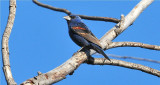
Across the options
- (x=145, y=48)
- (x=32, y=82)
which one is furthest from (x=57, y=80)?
(x=145, y=48)

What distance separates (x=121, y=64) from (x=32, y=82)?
1598mm

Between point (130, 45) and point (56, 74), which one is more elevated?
point (130, 45)

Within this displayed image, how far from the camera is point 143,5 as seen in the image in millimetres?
5910

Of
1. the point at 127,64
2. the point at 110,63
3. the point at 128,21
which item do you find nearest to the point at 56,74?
the point at 110,63

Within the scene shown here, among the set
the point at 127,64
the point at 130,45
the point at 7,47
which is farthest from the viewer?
the point at 130,45

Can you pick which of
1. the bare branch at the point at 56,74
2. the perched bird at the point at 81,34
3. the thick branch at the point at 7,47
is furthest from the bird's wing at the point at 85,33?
the thick branch at the point at 7,47

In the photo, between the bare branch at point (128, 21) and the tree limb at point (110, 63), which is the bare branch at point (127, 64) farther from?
the bare branch at point (128, 21)

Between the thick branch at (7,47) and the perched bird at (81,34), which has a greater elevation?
the perched bird at (81,34)

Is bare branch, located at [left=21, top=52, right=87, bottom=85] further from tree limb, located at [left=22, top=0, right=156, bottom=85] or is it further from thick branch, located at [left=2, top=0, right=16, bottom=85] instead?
thick branch, located at [left=2, top=0, right=16, bottom=85]

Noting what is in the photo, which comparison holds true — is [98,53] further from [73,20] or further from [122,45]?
[73,20]

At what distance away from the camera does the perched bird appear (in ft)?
19.4

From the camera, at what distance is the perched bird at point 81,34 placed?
592cm

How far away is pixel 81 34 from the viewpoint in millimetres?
6746

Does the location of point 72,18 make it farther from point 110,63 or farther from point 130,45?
point 110,63
